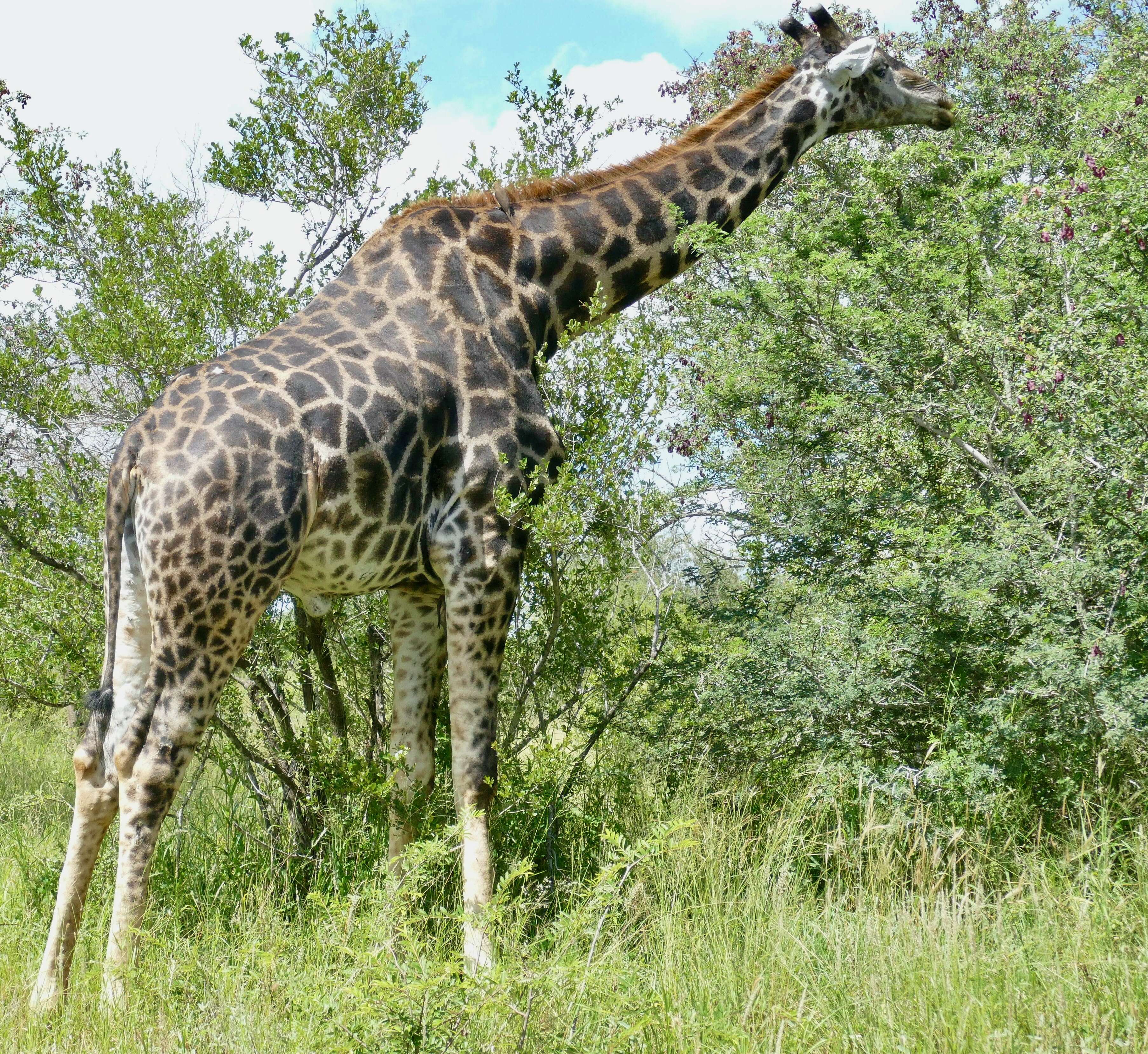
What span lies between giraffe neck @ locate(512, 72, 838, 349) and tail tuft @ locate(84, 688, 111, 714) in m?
2.41

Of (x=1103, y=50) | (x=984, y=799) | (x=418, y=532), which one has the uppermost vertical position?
(x=1103, y=50)

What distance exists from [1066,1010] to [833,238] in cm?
417

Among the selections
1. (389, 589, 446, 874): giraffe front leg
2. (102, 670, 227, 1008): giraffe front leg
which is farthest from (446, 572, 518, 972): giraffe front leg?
(102, 670, 227, 1008): giraffe front leg

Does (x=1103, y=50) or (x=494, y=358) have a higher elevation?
(x=1103, y=50)

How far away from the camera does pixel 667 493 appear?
5730 mm

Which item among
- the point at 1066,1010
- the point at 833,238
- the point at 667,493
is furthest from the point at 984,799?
the point at 833,238

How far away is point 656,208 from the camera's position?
5.21 meters

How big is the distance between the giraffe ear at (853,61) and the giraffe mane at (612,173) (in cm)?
23

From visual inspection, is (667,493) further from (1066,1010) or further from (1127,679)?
(1066,1010)

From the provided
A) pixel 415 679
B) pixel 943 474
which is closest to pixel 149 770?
pixel 415 679

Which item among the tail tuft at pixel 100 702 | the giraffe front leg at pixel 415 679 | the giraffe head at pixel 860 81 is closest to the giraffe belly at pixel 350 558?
the giraffe front leg at pixel 415 679

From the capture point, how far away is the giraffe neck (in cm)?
494

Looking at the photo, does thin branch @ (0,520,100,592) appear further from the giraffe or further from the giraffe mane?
the giraffe mane

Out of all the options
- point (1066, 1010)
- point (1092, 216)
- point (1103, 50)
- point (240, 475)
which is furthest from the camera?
point (1103, 50)
